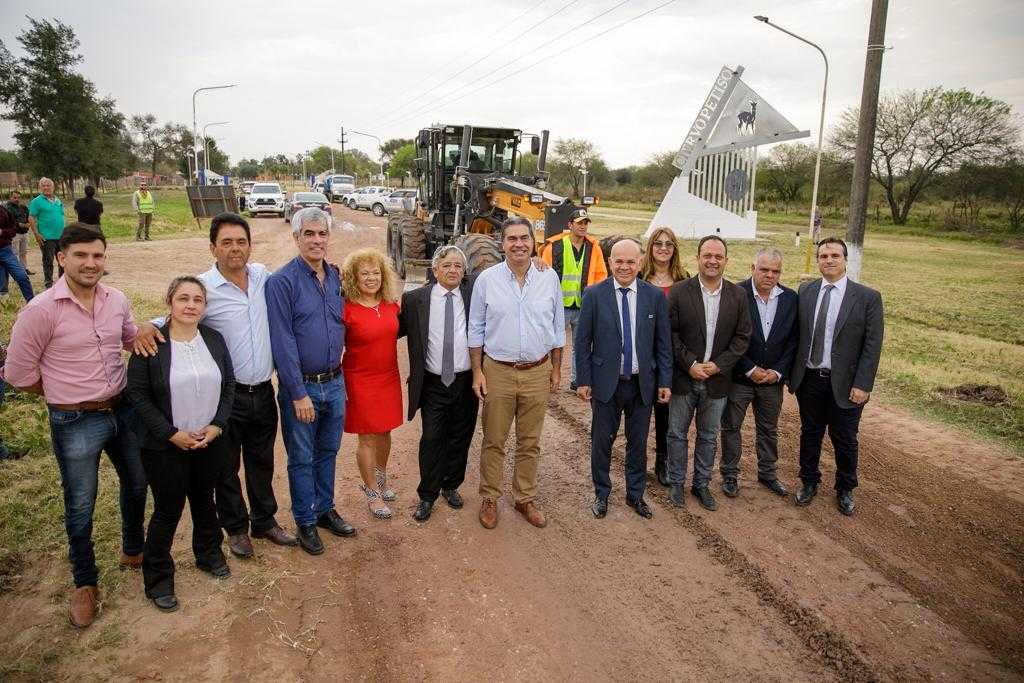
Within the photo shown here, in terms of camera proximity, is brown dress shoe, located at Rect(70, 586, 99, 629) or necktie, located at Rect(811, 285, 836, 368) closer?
brown dress shoe, located at Rect(70, 586, 99, 629)

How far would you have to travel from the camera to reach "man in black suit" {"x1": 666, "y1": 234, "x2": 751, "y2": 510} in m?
4.33

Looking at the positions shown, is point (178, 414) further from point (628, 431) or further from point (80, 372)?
point (628, 431)

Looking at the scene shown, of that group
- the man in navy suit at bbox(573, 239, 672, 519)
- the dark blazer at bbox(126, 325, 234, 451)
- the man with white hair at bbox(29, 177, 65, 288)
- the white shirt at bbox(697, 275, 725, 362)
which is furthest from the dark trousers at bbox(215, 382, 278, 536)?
the man with white hair at bbox(29, 177, 65, 288)

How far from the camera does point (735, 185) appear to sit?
15117 mm

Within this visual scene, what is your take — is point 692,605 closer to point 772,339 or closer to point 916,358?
point 772,339

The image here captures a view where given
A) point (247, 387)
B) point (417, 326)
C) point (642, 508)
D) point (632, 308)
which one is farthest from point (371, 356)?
point (642, 508)

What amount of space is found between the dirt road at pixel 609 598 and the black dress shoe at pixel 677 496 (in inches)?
3.2

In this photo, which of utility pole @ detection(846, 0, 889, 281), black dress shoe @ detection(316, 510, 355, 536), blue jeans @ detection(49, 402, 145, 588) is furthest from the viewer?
utility pole @ detection(846, 0, 889, 281)

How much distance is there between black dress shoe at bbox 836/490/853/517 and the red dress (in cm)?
313

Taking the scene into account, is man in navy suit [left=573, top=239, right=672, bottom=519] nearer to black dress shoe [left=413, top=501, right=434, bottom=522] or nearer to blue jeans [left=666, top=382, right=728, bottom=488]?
blue jeans [left=666, top=382, right=728, bottom=488]

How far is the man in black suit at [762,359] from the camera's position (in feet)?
14.9

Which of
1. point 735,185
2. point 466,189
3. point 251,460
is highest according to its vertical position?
point 735,185

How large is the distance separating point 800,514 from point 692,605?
1.46 metres

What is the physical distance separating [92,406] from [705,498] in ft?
12.4
